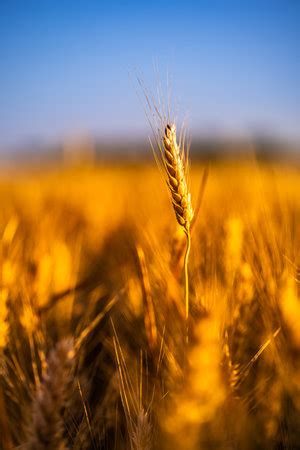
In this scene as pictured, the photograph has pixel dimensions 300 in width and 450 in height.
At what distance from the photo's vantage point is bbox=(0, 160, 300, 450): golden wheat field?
590mm

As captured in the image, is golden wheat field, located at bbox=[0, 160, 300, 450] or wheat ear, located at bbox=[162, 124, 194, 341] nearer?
golden wheat field, located at bbox=[0, 160, 300, 450]

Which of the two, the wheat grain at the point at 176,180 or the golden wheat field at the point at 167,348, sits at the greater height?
the wheat grain at the point at 176,180

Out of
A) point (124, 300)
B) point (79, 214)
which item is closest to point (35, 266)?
point (124, 300)

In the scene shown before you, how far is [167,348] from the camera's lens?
0.78 metres

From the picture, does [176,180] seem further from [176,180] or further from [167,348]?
[167,348]

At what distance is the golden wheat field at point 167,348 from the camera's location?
1.94 ft

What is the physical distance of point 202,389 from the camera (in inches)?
19.7

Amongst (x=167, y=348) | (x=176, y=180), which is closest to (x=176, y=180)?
(x=176, y=180)

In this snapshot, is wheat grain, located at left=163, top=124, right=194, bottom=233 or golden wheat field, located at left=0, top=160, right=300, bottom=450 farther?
wheat grain, located at left=163, top=124, right=194, bottom=233

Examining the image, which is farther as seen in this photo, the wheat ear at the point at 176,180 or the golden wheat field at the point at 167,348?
the wheat ear at the point at 176,180

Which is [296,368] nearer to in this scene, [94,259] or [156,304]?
[156,304]

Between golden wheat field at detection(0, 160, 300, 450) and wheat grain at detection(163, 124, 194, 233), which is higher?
wheat grain at detection(163, 124, 194, 233)

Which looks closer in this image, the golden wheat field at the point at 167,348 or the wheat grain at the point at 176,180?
the golden wheat field at the point at 167,348

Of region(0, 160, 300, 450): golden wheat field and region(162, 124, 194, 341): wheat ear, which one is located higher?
region(162, 124, 194, 341): wheat ear
